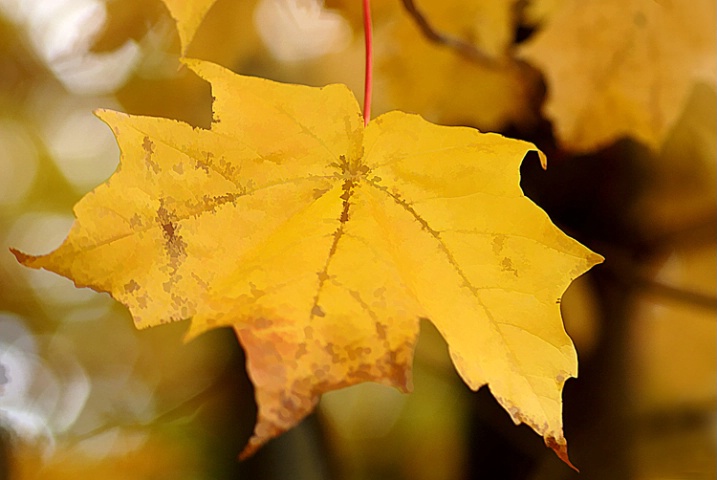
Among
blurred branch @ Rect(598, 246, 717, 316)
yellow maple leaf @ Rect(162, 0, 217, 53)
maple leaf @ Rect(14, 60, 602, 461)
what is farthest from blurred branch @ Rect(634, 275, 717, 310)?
yellow maple leaf @ Rect(162, 0, 217, 53)

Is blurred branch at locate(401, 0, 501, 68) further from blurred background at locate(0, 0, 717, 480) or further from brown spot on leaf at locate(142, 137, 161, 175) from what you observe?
brown spot on leaf at locate(142, 137, 161, 175)

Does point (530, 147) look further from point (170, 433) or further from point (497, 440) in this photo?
point (170, 433)

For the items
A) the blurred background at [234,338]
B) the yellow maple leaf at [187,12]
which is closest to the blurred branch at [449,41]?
the blurred background at [234,338]

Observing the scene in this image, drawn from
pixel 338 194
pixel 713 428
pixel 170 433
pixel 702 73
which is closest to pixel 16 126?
pixel 170 433

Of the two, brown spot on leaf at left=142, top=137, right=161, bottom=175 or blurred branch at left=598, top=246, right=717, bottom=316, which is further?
blurred branch at left=598, top=246, right=717, bottom=316

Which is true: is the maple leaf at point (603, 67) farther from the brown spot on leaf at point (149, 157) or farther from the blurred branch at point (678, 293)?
the brown spot on leaf at point (149, 157)

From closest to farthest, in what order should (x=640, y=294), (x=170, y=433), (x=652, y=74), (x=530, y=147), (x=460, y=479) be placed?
(x=530, y=147) → (x=652, y=74) → (x=640, y=294) → (x=460, y=479) → (x=170, y=433)
